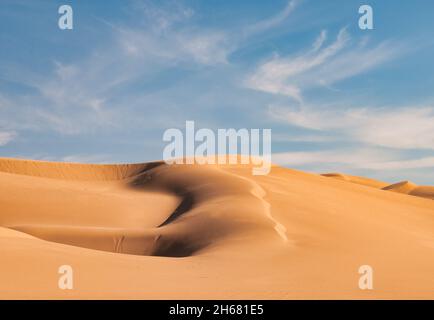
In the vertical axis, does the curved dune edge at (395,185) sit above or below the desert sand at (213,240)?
above

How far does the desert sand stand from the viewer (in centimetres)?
820

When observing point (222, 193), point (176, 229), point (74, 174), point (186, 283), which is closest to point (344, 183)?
point (222, 193)

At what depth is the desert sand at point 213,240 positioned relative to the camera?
820 cm

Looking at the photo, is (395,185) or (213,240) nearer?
(213,240)

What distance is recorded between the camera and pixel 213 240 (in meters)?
14.8

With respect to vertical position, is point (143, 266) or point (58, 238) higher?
point (58, 238)

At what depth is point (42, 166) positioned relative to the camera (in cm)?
4581

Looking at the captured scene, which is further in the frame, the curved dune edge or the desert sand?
the curved dune edge

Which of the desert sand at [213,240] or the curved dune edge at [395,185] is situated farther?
the curved dune edge at [395,185]

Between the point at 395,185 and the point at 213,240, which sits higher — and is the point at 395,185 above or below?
above

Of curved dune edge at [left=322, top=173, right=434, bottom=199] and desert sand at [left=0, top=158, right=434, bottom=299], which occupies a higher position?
curved dune edge at [left=322, top=173, right=434, bottom=199]

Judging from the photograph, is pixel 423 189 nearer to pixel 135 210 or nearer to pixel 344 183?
pixel 344 183
